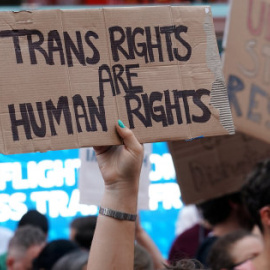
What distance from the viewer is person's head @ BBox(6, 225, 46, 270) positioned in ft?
14.5

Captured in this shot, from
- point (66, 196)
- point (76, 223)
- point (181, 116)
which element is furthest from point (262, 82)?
point (66, 196)

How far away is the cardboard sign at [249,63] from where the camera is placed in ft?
11.3

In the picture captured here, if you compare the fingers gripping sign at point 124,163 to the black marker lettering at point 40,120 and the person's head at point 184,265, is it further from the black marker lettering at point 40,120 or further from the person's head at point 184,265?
the person's head at point 184,265

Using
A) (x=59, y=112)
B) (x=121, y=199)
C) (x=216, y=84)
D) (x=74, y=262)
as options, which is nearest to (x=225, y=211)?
(x=74, y=262)

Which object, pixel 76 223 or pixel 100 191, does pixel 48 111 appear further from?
pixel 76 223

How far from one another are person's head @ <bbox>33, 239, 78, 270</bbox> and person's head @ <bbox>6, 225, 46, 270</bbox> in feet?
0.42

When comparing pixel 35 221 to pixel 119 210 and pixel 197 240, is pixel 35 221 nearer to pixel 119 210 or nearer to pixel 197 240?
pixel 197 240

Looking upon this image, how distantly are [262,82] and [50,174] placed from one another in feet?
9.06

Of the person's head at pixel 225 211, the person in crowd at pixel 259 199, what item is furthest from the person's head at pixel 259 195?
the person's head at pixel 225 211

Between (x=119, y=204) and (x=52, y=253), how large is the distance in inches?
80.1

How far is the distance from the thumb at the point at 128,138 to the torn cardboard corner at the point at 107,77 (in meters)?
0.02

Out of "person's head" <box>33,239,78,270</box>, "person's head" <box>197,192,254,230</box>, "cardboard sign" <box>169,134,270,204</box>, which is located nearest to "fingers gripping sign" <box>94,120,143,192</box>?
"cardboard sign" <box>169,134,270,204</box>

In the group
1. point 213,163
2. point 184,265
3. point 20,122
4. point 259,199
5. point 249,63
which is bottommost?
point 184,265

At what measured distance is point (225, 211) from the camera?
471 centimetres
